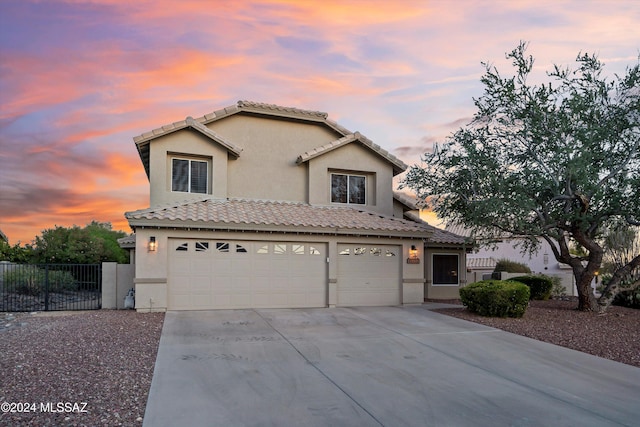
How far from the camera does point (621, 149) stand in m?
14.2

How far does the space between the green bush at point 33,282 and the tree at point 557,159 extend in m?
15.6

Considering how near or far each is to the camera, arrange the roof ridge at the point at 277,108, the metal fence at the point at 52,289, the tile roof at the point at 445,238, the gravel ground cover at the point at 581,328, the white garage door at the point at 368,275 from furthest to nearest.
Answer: the tile roof at the point at 445,238 < the roof ridge at the point at 277,108 < the metal fence at the point at 52,289 < the white garage door at the point at 368,275 < the gravel ground cover at the point at 581,328

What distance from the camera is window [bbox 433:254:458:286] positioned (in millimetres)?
20109

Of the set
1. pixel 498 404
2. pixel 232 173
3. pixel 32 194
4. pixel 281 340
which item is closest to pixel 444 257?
pixel 232 173

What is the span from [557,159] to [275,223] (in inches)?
339

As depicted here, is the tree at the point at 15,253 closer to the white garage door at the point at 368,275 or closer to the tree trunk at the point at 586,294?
the white garage door at the point at 368,275

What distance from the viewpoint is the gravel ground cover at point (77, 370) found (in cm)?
554

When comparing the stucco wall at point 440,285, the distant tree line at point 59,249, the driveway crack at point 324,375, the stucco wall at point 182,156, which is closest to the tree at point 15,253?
the distant tree line at point 59,249

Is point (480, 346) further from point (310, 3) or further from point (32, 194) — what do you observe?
point (32, 194)

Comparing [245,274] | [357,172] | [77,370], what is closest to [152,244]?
[245,274]

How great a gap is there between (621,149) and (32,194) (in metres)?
25.7

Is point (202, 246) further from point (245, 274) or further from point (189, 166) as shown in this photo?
point (189, 166)

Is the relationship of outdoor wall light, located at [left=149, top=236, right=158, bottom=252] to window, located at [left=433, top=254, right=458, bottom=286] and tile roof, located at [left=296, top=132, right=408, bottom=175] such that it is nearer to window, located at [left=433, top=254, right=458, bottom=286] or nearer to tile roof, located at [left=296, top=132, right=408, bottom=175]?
tile roof, located at [left=296, top=132, right=408, bottom=175]

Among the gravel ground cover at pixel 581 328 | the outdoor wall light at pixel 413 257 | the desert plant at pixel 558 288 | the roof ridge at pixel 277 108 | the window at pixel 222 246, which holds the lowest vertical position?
the desert plant at pixel 558 288
